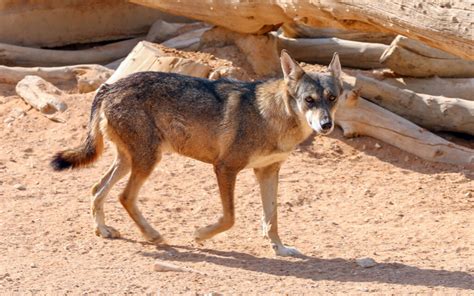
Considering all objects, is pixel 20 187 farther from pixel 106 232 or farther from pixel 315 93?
pixel 315 93

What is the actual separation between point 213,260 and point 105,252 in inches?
35.1

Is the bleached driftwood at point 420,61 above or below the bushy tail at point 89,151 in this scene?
below

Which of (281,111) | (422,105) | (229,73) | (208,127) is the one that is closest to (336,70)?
(281,111)

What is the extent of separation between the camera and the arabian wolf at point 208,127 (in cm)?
852

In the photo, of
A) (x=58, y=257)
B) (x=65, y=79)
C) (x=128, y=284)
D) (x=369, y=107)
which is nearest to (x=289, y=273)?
(x=128, y=284)

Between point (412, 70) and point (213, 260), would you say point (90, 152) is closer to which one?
point (213, 260)

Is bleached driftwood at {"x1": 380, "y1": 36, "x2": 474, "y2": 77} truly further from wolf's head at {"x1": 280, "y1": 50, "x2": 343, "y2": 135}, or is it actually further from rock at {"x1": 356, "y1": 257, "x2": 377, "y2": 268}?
rock at {"x1": 356, "y1": 257, "x2": 377, "y2": 268}

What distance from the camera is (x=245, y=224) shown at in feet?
Result: 30.9

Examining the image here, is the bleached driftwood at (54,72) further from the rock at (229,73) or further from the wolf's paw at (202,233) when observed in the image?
the wolf's paw at (202,233)

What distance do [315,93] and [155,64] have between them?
3577mm

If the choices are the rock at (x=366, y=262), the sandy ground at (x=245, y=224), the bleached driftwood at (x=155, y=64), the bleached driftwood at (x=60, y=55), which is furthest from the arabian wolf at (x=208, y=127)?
the bleached driftwood at (x=60, y=55)

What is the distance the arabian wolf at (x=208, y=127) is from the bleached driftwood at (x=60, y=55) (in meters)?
5.27

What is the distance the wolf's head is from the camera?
8.20 meters

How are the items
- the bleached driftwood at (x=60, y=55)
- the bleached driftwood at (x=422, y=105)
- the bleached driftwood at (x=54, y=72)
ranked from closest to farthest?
the bleached driftwood at (x=422, y=105) → the bleached driftwood at (x=54, y=72) → the bleached driftwood at (x=60, y=55)
